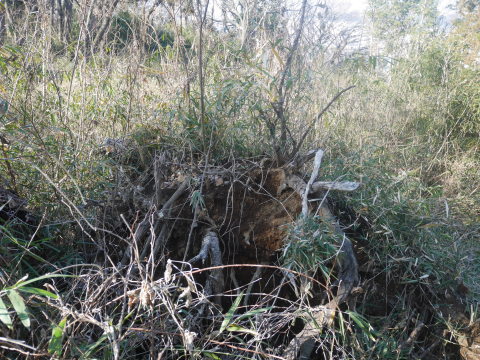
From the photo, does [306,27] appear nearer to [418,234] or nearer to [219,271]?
[418,234]

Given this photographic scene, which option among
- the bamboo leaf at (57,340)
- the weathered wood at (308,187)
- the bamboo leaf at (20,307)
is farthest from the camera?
the weathered wood at (308,187)

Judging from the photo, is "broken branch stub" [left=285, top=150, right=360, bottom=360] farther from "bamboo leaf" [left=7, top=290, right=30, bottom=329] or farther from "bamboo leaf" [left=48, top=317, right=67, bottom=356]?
"bamboo leaf" [left=7, top=290, right=30, bottom=329]

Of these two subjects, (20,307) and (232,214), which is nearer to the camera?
(20,307)

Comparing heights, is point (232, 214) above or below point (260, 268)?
above

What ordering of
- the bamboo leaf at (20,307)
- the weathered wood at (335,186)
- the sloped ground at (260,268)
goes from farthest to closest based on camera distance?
the weathered wood at (335,186) < the sloped ground at (260,268) < the bamboo leaf at (20,307)

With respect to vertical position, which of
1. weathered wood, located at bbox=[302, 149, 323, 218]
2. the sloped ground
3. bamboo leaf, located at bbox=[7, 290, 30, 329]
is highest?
weathered wood, located at bbox=[302, 149, 323, 218]


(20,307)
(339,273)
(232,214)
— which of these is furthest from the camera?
(232,214)

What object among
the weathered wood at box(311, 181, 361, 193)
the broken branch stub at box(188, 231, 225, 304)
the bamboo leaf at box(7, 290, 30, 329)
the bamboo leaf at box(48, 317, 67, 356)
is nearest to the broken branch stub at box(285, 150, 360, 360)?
the weathered wood at box(311, 181, 361, 193)

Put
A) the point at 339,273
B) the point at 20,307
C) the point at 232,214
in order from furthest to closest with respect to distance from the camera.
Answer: the point at 232,214
the point at 339,273
the point at 20,307

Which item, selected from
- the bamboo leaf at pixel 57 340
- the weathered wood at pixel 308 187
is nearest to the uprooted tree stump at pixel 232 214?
the weathered wood at pixel 308 187

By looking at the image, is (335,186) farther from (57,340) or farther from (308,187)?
(57,340)

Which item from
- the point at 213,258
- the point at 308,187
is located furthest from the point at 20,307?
the point at 308,187

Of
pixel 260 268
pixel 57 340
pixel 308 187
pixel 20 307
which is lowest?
pixel 260 268

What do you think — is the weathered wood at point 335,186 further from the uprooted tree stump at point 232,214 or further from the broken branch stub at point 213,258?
the broken branch stub at point 213,258
